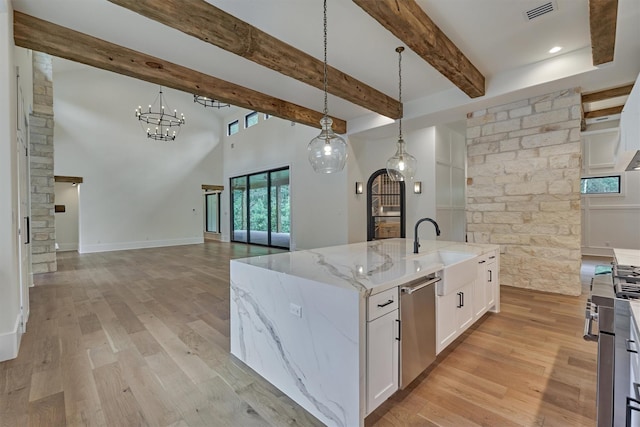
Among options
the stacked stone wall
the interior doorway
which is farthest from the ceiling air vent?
the interior doorway

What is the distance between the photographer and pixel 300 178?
798cm

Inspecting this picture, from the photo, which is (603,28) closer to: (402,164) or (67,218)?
(402,164)

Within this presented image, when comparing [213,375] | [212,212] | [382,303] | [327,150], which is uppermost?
[327,150]

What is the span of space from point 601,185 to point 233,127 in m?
11.2

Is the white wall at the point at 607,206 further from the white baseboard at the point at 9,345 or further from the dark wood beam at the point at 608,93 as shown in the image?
the white baseboard at the point at 9,345

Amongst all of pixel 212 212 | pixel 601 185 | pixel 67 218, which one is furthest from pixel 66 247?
pixel 601 185

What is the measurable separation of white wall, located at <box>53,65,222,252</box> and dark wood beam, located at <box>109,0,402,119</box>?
7673 millimetres

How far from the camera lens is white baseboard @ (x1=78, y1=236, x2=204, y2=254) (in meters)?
8.37

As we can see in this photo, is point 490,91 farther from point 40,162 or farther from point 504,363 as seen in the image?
point 40,162

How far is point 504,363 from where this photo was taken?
7.63ft

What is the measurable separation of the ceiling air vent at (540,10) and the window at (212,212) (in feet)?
35.2

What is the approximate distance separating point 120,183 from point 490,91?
981 cm

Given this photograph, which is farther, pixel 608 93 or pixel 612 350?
pixel 608 93

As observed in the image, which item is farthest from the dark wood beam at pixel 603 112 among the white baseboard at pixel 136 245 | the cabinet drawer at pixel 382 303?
the white baseboard at pixel 136 245
